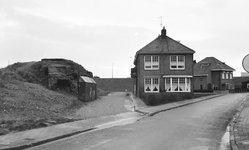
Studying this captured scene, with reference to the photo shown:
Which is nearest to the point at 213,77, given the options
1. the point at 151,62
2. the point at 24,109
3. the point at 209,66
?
the point at 209,66

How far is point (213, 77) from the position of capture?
65.9m

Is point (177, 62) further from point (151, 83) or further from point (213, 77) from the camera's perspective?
point (213, 77)

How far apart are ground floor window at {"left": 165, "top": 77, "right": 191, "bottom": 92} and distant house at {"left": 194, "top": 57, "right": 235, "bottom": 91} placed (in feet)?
93.7

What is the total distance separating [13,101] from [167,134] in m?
8.47

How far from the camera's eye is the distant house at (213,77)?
6474 cm

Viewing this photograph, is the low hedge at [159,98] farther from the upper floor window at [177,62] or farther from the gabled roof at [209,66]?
the gabled roof at [209,66]

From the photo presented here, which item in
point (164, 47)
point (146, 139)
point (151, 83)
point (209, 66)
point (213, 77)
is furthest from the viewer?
point (209, 66)

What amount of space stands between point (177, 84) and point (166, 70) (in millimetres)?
2402

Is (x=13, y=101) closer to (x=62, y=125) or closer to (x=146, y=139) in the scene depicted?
(x=62, y=125)

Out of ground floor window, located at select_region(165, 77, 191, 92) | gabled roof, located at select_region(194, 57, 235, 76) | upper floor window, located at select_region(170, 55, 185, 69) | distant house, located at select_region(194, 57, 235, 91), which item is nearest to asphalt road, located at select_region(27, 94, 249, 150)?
ground floor window, located at select_region(165, 77, 191, 92)

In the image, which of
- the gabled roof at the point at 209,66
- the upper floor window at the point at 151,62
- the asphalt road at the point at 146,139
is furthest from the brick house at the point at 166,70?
the gabled roof at the point at 209,66

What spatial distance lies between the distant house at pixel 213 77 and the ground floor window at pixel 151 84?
29.7 meters

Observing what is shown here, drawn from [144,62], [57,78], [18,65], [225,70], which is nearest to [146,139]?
[57,78]

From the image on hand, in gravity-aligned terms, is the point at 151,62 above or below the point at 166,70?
above
